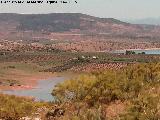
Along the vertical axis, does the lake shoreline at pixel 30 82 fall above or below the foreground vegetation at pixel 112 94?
below

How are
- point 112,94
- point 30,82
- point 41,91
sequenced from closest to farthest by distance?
1. point 112,94
2. point 41,91
3. point 30,82

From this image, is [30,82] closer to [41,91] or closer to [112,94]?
[41,91]

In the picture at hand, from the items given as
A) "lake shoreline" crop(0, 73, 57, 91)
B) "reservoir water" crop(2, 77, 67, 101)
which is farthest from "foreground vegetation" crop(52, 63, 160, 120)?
"lake shoreline" crop(0, 73, 57, 91)

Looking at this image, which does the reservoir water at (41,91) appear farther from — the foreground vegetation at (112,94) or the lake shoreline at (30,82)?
the foreground vegetation at (112,94)

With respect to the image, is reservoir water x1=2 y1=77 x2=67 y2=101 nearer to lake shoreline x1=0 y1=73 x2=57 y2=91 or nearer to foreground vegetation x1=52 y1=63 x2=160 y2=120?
lake shoreline x1=0 y1=73 x2=57 y2=91

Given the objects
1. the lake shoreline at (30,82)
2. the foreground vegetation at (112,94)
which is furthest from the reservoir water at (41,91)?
the foreground vegetation at (112,94)

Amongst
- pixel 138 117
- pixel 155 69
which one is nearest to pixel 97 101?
pixel 155 69

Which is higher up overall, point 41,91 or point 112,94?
point 112,94

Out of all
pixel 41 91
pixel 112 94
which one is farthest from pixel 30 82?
pixel 112 94

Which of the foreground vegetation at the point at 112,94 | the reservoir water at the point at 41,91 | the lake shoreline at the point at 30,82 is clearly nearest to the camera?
the foreground vegetation at the point at 112,94
